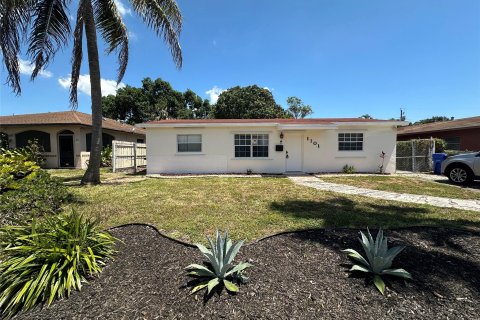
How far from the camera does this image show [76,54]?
33.0 feet

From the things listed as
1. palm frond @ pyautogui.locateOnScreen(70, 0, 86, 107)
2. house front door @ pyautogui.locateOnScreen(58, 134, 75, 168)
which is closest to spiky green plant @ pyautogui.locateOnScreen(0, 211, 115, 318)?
palm frond @ pyautogui.locateOnScreen(70, 0, 86, 107)

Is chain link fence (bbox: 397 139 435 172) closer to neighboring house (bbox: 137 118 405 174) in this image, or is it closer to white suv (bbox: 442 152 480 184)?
neighboring house (bbox: 137 118 405 174)

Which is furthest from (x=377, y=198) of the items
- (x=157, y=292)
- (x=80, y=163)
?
(x=80, y=163)

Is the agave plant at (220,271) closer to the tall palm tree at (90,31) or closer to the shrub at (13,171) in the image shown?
the shrub at (13,171)

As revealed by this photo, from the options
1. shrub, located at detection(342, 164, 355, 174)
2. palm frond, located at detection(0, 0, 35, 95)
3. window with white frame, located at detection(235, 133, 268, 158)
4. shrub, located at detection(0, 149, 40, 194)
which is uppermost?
palm frond, located at detection(0, 0, 35, 95)

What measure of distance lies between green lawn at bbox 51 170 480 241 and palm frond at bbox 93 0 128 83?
5533 mm

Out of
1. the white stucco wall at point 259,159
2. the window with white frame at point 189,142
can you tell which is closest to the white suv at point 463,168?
the white stucco wall at point 259,159

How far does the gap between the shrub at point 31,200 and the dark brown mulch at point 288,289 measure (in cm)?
245

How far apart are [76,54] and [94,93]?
1808mm

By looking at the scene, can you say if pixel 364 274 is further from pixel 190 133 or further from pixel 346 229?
pixel 190 133

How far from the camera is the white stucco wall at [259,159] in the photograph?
13766mm

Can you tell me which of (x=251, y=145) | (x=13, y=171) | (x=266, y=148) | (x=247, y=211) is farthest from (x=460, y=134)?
(x=13, y=171)

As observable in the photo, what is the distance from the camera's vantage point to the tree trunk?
9500 mm

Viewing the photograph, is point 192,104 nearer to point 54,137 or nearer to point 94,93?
point 54,137
